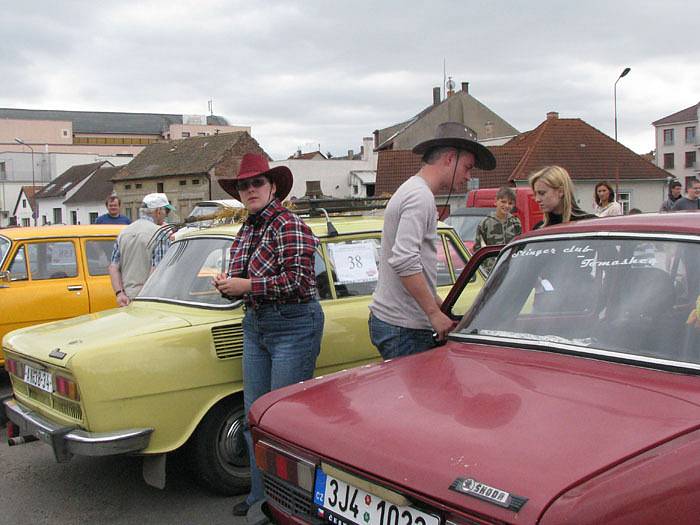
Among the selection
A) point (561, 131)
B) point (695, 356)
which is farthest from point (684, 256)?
point (561, 131)

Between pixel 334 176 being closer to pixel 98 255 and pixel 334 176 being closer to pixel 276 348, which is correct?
pixel 98 255

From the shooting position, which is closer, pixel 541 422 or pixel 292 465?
pixel 541 422

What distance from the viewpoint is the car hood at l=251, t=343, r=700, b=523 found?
6.76 feet

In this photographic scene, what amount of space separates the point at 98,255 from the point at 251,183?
187 inches

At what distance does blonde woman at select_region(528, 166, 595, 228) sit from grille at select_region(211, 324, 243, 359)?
2.10m

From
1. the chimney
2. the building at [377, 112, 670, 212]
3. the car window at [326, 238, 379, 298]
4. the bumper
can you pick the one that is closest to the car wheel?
the bumper

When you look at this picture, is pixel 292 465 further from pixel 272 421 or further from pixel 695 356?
pixel 695 356

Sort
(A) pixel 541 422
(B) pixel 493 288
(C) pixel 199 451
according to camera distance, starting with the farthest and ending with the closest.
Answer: (C) pixel 199 451 < (B) pixel 493 288 < (A) pixel 541 422

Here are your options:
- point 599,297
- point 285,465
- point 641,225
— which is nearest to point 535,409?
point 599,297

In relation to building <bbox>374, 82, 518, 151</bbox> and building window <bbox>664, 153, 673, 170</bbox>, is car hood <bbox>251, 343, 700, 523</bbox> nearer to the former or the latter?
building <bbox>374, 82, 518, 151</bbox>

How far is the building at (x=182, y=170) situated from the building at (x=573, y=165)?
1546 cm

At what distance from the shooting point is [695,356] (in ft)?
8.52

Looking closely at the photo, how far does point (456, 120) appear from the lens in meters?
58.4

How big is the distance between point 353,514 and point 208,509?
7.77ft
